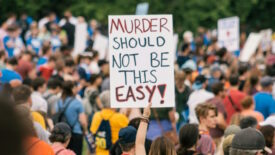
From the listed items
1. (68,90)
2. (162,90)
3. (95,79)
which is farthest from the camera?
(95,79)

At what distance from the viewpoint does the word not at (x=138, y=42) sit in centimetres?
650

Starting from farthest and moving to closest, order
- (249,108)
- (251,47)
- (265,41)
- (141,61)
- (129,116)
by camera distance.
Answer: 1. (265,41)
2. (251,47)
3. (129,116)
4. (249,108)
5. (141,61)

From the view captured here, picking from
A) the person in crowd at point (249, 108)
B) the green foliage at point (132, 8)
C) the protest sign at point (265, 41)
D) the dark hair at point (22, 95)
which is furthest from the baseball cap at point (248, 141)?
the green foliage at point (132, 8)

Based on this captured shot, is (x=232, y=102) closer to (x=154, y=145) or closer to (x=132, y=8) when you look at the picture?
(x=154, y=145)

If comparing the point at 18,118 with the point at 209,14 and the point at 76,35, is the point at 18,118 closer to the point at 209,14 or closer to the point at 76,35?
the point at 76,35

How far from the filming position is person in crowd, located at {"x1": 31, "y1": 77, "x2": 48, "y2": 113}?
9.48 metres

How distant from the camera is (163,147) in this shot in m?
5.26

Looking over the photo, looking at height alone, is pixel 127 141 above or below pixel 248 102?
below

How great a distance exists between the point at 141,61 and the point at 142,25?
0.36 metres

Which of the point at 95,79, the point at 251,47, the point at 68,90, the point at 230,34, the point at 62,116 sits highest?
the point at 230,34

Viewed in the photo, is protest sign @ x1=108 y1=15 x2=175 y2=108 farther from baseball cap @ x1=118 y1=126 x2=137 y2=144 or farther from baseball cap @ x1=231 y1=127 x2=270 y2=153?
baseball cap @ x1=231 y1=127 x2=270 y2=153

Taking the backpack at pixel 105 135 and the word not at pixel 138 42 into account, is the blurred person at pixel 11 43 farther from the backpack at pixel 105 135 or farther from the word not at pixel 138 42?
the word not at pixel 138 42

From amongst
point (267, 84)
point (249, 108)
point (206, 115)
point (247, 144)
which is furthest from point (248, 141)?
point (267, 84)

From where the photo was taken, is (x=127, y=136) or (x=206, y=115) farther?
(x=206, y=115)
